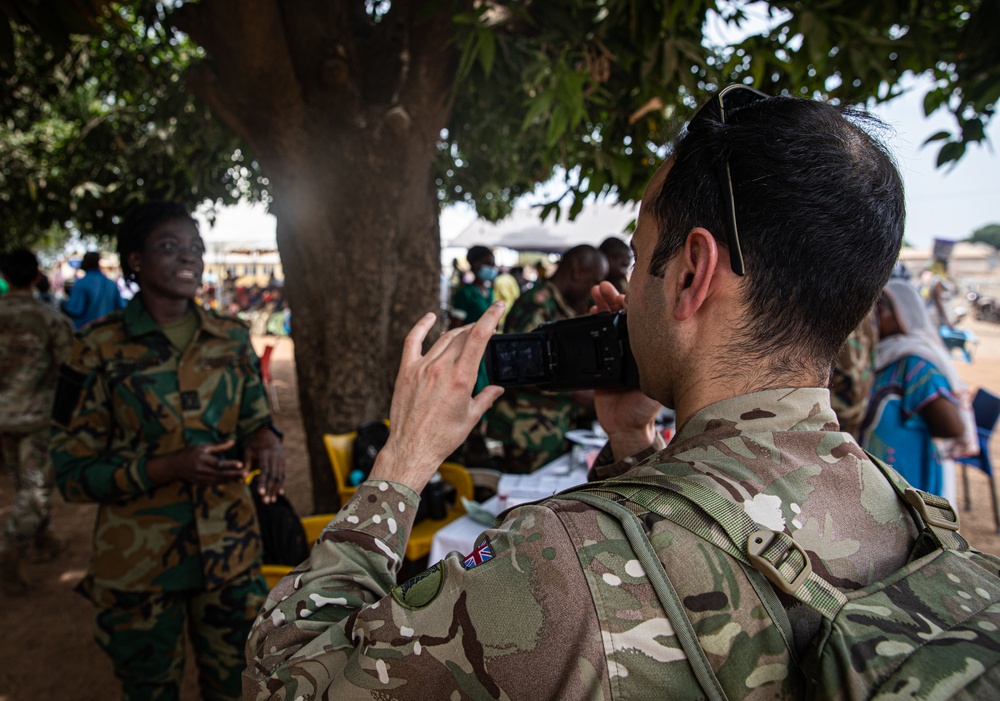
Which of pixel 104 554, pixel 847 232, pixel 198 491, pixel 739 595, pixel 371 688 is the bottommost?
pixel 104 554

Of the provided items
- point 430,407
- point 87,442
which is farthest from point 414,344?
point 87,442

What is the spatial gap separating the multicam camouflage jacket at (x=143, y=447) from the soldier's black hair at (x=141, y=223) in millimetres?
187

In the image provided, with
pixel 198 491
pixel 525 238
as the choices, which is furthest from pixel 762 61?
pixel 525 238

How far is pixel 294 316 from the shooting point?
12.2ft

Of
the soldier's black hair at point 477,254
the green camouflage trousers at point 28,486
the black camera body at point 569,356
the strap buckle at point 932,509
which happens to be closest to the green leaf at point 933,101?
the black camera body at point 569,356

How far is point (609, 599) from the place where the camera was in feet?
2.28

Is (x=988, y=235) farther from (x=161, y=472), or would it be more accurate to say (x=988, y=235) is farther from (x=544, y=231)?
(x=161, y=472)

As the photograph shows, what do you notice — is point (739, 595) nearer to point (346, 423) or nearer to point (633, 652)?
point (633, 652)

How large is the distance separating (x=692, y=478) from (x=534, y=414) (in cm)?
331

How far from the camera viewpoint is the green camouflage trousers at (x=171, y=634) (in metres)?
2.17

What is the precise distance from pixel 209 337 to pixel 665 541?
83.7 inches

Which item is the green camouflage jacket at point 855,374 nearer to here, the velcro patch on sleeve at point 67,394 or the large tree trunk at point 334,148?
the large tree trunk at point 334,148

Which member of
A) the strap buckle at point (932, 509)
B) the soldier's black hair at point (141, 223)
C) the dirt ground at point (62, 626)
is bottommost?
the dirt ground at point (62, 626)

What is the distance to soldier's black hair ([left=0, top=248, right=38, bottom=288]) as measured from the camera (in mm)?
4461
